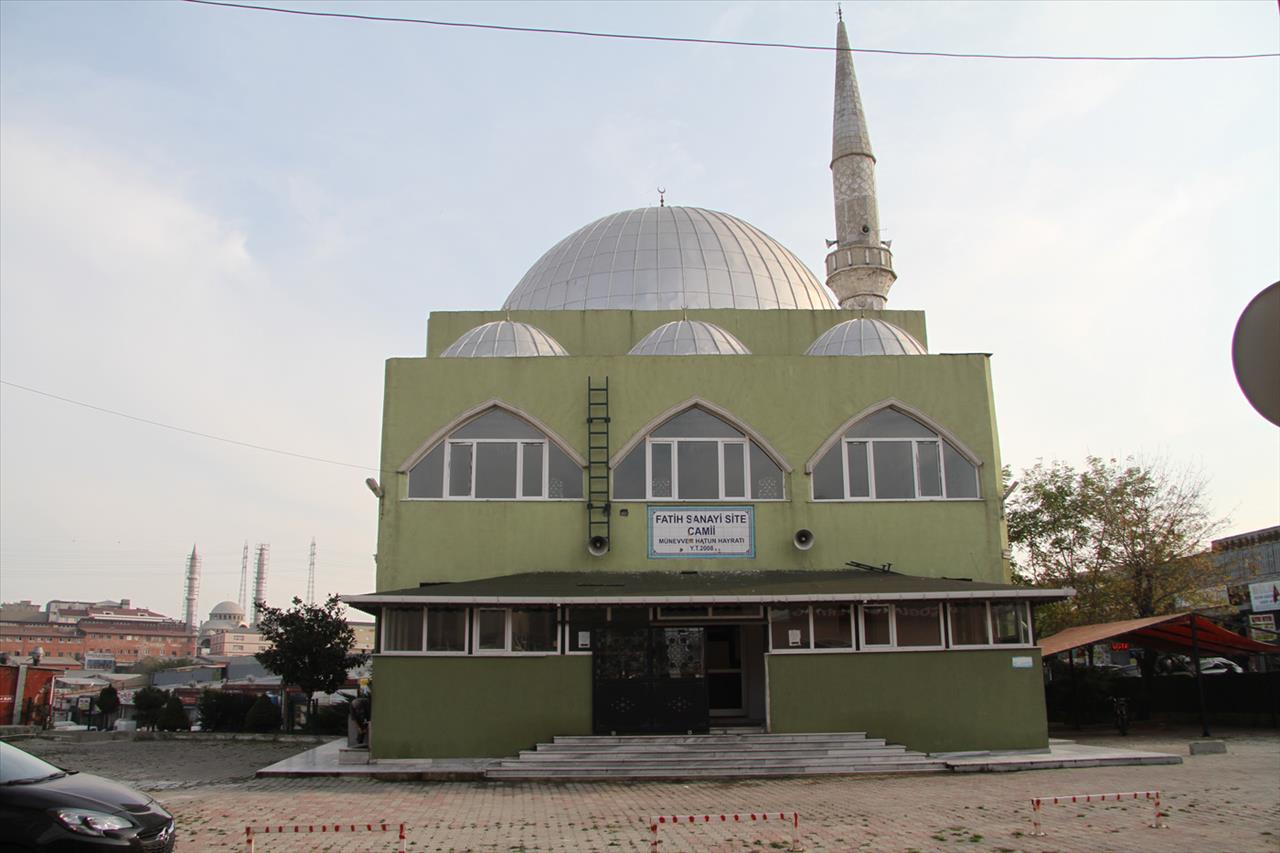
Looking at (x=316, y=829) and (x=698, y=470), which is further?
(x=698, y=470)

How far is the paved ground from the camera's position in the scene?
9.70m

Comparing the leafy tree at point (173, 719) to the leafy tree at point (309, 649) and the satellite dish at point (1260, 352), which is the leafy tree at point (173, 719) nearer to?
the leafy tree at point (309, 649)

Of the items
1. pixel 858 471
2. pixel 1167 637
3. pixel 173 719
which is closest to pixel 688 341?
pixel 858 471

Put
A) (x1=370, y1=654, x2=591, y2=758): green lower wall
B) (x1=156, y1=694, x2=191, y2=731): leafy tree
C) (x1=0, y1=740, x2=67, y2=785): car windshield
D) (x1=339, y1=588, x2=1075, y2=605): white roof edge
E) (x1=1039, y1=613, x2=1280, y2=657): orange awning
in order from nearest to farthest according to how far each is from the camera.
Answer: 1. (x1=0, y1=740, x2=67, y2=785): car windshield
2. (x1=339, y1=588, x2=1075, y2=605): white roof edge
3. (x1=370, y1=654, x2=591, y2=758): green lower wall
4. (x1=1039, y1=613, x2=1280, y2=657): orange awning
5. (x1=156, y1=694, x2=191, y2=731): leafy tree

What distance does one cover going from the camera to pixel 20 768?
335 inches

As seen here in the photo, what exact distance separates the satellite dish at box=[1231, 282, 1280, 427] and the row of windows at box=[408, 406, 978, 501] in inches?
560

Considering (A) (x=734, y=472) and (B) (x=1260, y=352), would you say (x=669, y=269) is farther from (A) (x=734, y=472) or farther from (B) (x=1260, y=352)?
(B) (x=1260, y=352)

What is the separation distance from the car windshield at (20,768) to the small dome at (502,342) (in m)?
11.9

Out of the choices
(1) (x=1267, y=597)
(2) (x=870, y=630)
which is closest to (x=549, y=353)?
(2) (x=870, y=630)

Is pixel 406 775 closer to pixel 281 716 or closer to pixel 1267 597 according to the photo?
pixel 281 716

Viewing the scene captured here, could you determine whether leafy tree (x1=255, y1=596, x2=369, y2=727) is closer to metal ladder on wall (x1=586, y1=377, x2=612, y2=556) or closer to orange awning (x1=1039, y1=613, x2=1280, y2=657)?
metal ladder on wall (x1=586, y1=377, x2=612, y2=556)

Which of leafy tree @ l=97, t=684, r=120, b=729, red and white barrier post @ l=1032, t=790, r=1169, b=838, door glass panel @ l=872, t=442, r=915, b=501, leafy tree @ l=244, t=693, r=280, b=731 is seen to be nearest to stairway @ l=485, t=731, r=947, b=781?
red and white barrier post @ l=1032, t=790, r=1169, b=838

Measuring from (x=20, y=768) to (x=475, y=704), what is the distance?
8.80 meters

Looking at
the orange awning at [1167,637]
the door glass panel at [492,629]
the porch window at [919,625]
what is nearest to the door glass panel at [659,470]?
the door glass panel at [492,629]
